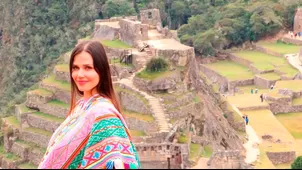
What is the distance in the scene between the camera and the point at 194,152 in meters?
21.3

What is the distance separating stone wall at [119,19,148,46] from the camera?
30.2 meters

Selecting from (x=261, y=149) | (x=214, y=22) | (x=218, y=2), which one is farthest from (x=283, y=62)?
(x=261, y=149)

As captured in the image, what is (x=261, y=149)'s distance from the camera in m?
27.0

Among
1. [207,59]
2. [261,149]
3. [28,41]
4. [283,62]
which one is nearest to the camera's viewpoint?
[261,149]

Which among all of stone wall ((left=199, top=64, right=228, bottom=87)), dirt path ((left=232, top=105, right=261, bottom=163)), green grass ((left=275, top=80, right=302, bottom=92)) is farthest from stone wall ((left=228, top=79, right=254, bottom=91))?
dirt path ((left=232, top=105, right=261, bottom=163))

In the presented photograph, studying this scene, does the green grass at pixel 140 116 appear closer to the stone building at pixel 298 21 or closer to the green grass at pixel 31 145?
the green grass at pixel 31 145

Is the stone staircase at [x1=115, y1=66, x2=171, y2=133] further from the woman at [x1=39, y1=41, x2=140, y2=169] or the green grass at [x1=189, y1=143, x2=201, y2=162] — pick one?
the woman at [x1=39, y1=41, x2=140, y2=169]

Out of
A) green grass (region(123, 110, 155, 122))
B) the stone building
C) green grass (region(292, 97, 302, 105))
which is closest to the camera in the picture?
green grass (region(123, 110, 155, 122))

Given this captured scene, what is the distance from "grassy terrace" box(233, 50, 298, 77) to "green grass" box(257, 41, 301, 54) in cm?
88

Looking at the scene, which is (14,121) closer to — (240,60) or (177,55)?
(177,55)

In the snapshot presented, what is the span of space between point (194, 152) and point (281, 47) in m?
34.4

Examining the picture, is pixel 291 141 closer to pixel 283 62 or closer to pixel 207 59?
pixel 283 62

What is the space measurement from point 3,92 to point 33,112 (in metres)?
23.6

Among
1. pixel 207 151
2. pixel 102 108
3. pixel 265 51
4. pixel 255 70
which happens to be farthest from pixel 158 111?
pixel 265 51
